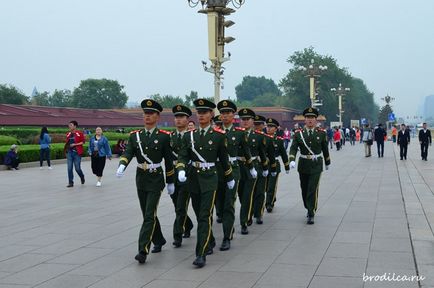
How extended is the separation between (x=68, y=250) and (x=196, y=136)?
2.18 metres

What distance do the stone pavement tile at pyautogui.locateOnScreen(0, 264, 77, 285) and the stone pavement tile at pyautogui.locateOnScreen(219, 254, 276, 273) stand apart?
67.7 inches

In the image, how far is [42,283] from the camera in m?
5.30

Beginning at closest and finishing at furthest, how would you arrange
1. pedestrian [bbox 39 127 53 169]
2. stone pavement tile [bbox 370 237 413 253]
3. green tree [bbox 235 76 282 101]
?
stone pavement tile [bbox 370 237 413 253]
pedestrian [bbox 39 127 53 169]
green tree [bbox 235 76 282 101]

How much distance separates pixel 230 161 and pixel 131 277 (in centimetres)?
240

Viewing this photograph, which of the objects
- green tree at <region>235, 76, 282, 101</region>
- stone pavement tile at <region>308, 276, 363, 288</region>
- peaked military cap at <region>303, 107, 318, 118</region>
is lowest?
stone pavement tile at <region>308, 276, 363, 288</region>

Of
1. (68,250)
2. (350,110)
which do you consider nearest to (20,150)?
(68,250)

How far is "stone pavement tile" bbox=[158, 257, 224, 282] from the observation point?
5.46m

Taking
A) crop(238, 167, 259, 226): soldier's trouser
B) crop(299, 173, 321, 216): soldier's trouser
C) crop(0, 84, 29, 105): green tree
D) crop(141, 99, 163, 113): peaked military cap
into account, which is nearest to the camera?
crop(141, 99, 163, 113): peaked military cap

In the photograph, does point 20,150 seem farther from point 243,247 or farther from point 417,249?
point 417,249

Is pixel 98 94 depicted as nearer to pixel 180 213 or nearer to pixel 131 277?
pixel 180 213

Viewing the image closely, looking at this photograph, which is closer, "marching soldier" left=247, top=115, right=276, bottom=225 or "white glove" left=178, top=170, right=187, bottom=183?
"white glove" left=178, top=170, right=187, bottom=183

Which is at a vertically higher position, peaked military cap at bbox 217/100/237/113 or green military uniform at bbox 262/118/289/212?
peaked military cap at bbox 217/100/237/113

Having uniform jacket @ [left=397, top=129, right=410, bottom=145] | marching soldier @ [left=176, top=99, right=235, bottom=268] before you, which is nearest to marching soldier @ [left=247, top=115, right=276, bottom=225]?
marching soldier @ [left=176, top=99, right=235, bottom=268]

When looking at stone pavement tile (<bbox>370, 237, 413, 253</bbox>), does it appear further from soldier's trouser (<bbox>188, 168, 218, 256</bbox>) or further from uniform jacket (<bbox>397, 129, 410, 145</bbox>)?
uniform jacket (<bbox>397, 129, 410, 145</bbox>)
